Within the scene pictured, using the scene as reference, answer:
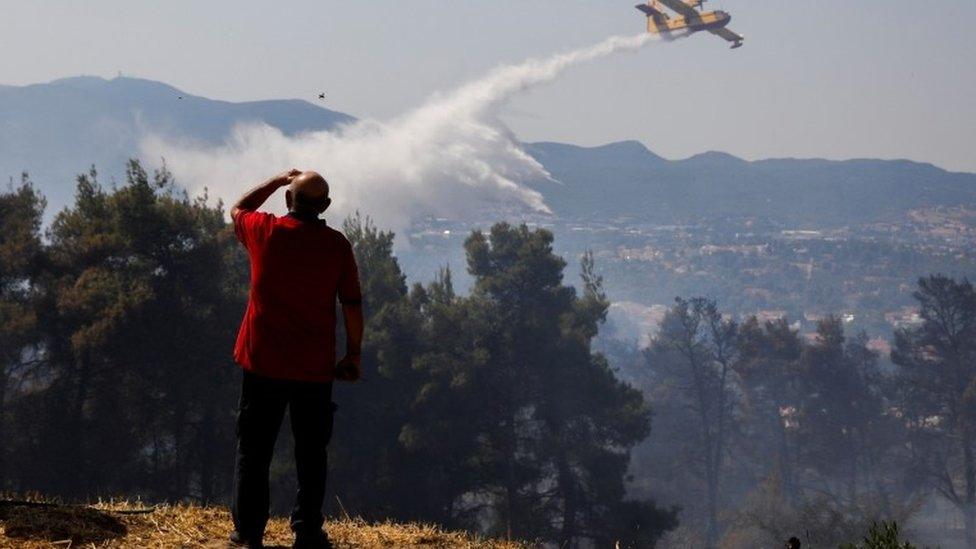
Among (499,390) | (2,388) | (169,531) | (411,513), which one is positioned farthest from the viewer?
(499,390)

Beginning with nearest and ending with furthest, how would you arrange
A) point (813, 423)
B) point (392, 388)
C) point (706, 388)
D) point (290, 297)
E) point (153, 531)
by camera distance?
point (290, 297), point (153, 531), point (392, 388), point (813, 423), point (706, 388)

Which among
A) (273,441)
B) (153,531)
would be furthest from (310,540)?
(153,531)

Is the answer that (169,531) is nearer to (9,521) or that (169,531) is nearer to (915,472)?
(9,521)

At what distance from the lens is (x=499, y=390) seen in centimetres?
5047

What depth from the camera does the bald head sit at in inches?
245

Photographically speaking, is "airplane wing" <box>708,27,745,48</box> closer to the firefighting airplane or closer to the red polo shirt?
the firefighting airplane

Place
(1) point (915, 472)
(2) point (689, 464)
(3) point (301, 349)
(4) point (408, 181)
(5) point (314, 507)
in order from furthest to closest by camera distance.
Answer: (4) point (408, 181) → (2) point (689, 464) → (1) point (915, 472) → (5) point (314, 507) → (3) point (301, 349)

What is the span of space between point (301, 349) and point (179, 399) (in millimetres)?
31279

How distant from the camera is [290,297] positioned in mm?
6172

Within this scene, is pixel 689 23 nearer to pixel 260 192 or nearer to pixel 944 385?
pixel 944 385

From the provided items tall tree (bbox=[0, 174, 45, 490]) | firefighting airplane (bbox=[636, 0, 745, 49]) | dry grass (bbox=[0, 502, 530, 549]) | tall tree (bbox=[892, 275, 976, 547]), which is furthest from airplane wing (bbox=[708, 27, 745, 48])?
dry grass (bbox=[0, 502, 530, 549])

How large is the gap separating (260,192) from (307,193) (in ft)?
1.80

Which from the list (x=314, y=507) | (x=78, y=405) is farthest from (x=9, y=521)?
(x=78, y=405)

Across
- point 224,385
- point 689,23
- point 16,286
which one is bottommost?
point 224,385
